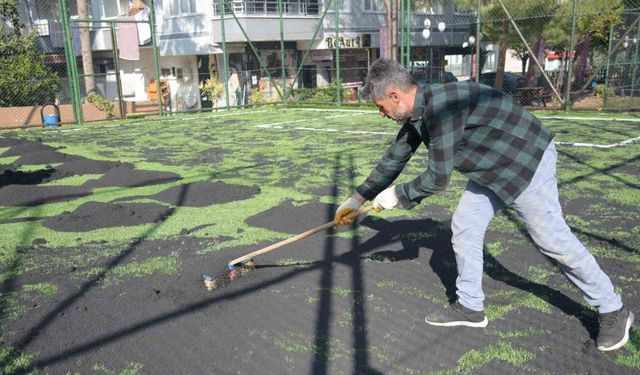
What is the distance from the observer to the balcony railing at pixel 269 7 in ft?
82.8

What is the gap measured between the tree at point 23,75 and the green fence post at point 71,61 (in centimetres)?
138

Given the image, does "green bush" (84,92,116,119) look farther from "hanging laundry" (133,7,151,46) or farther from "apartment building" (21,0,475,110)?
"hanging laundry" (133,7,151,46)

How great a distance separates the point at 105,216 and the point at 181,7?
24.4 m

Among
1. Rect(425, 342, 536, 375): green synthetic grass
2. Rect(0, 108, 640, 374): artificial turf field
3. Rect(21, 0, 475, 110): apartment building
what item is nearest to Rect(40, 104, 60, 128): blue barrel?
Rect(0, 108, 640, 374): artificial turf field

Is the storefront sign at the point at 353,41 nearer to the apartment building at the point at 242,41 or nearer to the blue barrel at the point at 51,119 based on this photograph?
the apartment building at the point at 242,41

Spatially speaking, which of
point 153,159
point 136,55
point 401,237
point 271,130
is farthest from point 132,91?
point 401,237

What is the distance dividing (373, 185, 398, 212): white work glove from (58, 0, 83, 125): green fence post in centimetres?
1473

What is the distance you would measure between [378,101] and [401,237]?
225cm

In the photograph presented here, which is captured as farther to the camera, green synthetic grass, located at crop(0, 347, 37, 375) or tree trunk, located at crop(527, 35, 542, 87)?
tree trunk, located at crop(527, 35, 542, 87)

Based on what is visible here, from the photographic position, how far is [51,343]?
10.5 ft

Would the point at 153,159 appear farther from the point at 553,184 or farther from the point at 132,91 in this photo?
the point at 132,91

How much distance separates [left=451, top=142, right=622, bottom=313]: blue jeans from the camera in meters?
2.91

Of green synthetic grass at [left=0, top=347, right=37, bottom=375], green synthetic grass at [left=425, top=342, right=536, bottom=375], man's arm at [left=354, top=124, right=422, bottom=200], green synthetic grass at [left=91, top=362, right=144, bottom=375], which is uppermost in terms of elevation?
man's arm at [left=354, top=124, right=422, bottom=200]

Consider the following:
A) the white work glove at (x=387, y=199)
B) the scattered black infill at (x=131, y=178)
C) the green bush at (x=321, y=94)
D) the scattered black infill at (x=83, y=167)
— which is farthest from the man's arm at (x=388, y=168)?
the green bush at (x=321, y=94)
